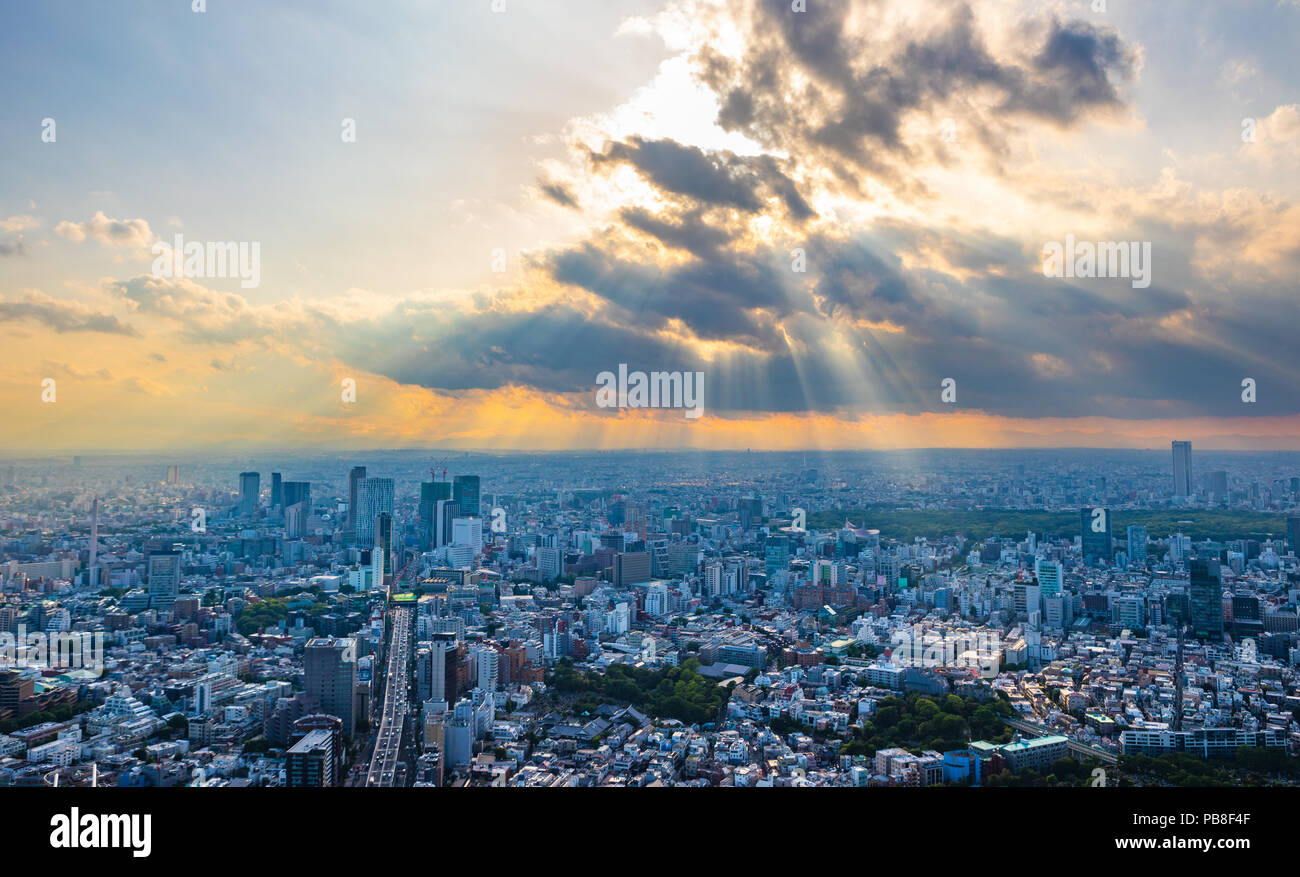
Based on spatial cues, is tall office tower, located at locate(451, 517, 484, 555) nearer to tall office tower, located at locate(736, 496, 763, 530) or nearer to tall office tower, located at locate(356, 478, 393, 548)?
tall office tower, located at locate(356, 478, 393, 548)

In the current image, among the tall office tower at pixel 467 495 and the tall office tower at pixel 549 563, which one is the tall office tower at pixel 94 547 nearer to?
the tall office tower at pixel 549 563

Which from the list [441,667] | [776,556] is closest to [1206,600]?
[776,556]

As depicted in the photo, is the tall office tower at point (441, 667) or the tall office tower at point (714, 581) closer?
the tall office tower at point (441, 667)

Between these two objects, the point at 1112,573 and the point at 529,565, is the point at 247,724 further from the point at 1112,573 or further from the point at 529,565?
the point at 1112,573

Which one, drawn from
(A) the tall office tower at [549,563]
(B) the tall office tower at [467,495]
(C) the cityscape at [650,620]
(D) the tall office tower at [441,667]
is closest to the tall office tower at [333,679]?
(C) the cityscape at [650,620]

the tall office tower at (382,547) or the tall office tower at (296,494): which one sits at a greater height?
the tall office tower at (296,494)

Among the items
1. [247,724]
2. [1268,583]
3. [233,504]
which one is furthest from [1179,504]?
[233,504]
